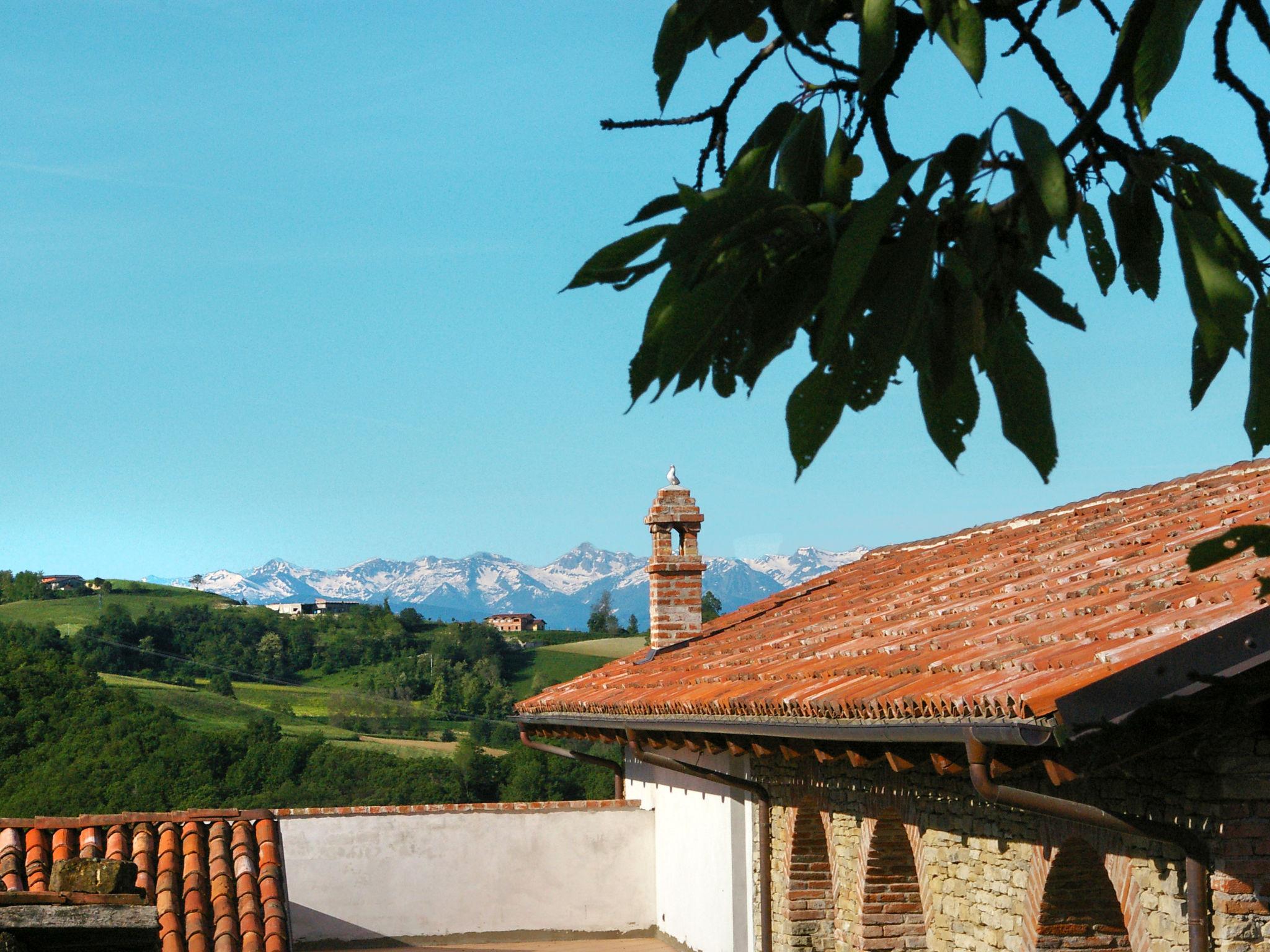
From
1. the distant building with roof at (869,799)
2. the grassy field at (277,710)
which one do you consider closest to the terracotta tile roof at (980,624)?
the distant building with roof at (869,799)

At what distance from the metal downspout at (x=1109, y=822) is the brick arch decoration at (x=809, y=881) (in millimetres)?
3705

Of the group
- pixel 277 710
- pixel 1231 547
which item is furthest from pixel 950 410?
pixel 277 710

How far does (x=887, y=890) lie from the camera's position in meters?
8.08

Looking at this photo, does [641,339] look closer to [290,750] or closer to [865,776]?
[865,776]

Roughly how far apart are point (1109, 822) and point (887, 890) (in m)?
3.01

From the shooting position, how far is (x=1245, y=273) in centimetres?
138

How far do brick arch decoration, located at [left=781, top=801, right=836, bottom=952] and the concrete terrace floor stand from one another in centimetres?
322

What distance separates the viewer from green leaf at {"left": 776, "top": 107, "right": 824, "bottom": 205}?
4.75ft

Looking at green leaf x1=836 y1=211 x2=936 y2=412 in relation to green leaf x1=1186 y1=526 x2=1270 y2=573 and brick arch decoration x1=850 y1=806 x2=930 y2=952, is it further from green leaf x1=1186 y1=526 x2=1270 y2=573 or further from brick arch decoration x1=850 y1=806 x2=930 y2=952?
brick arch decoration x1=850 y1=806 x2=930 y2=952

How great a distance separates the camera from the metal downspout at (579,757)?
1327 cm

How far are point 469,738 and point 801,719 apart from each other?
36.6 metres

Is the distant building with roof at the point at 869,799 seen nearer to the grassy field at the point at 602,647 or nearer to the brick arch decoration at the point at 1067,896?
the brick arch decoration at the point at 1067,896

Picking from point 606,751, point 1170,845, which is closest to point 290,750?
point 606,751

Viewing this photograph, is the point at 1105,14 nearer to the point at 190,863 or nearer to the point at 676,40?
the point at 676,40
